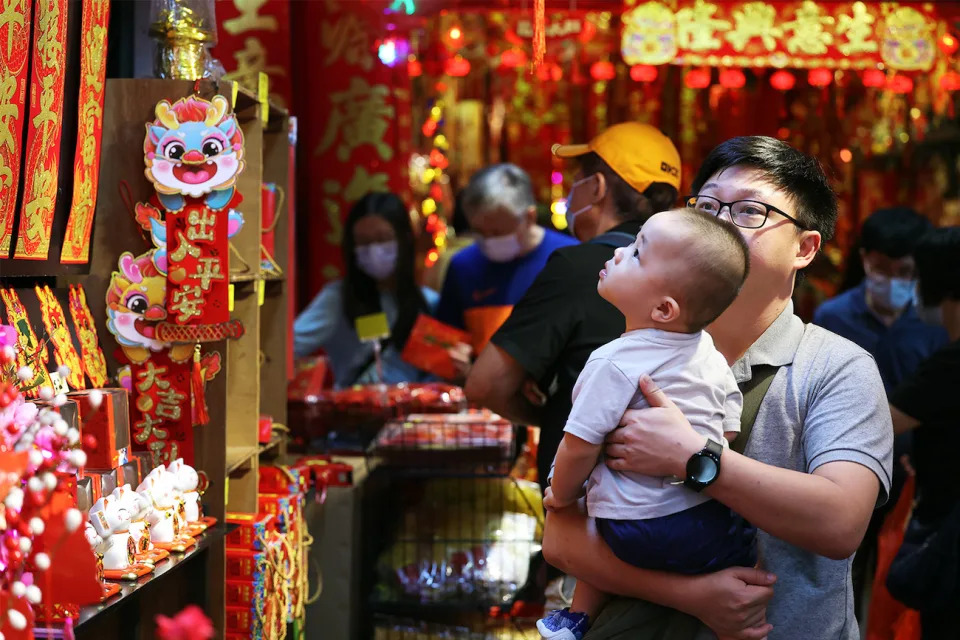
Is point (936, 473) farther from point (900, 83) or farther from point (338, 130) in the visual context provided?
point (900, 83)

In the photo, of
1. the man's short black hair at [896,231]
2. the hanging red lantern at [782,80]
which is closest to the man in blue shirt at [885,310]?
the man's short black hair at [896,231]

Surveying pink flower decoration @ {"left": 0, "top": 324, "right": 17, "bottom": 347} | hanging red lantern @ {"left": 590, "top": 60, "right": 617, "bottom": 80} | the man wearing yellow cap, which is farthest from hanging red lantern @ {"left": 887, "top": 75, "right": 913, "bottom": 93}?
pink flower decoration @ {"left": 0, "top": 324, "right": 17, "bottom": 347}

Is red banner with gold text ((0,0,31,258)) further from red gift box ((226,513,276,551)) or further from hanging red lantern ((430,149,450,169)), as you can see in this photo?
hanging red lantern ((430,149,450,169))

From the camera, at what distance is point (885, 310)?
4590 millimetres

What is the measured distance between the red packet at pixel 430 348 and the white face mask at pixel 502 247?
0.51m

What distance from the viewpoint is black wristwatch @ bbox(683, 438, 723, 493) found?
A: 1610mm

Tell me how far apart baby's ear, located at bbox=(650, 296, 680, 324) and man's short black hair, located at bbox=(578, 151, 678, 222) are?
42.6 inches

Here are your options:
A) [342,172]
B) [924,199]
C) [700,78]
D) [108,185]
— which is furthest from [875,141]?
[108,185]

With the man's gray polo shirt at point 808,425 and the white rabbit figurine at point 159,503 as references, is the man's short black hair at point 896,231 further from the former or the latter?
the white rabbit figurine at point 159,503

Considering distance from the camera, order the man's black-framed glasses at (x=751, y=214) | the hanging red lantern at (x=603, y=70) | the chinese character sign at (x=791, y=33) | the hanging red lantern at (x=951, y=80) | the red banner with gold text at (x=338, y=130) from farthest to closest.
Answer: the hanging red lantern at (x=603, y=70) → the hanging red lantern at (x=951, y=80) → the chinese character sign at (x=791, y=33) → the red banner with gold text at (x=338, y=130) → the man's black-framed glasses at (x=751, y=214)

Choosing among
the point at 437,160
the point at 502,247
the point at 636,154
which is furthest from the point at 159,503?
the point at 437,160

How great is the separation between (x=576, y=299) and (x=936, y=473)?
139 centimetres

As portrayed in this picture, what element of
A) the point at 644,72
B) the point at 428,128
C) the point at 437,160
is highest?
the point at 644,72

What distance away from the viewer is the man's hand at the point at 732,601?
1.67 m
